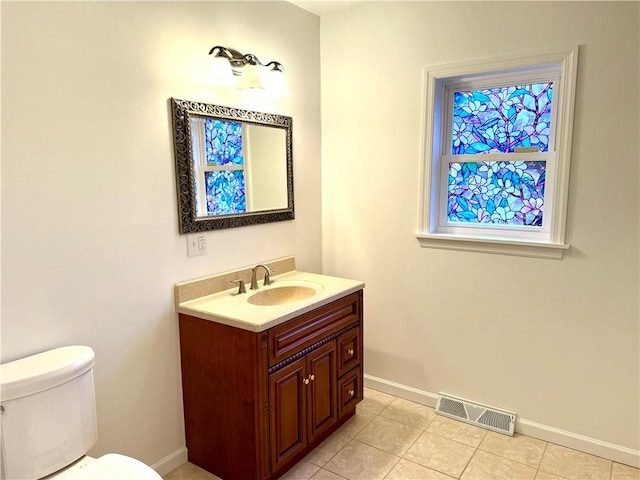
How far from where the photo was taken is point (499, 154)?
2396 millimetres

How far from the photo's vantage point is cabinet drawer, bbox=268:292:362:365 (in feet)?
6.21

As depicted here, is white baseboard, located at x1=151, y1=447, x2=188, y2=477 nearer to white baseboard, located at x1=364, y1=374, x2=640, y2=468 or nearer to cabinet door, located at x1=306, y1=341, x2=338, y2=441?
cabinet door, located at x1=306, y1=341, x2=338, y2=441

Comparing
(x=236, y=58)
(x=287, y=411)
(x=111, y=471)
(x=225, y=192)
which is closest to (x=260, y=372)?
(x=287, y=411)

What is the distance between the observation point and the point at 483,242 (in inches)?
93.7

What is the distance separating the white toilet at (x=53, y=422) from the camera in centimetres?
137

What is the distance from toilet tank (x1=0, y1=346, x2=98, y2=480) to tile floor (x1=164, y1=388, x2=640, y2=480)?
28.8 inches

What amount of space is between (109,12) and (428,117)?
164cm

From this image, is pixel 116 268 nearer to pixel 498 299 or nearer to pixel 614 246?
pixel 498 299

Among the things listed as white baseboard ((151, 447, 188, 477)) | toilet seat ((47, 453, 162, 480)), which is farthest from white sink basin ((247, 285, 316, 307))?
toilet seat ((47, 453, 162, 480))

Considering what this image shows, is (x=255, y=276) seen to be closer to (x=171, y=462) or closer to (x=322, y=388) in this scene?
(x=322, y=388)

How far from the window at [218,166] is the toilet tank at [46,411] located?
0.88 m

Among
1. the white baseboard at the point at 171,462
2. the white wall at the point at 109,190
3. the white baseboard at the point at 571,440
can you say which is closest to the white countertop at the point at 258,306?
the white wall at the point at 109,190

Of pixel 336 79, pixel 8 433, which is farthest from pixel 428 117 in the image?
pixel 8 433

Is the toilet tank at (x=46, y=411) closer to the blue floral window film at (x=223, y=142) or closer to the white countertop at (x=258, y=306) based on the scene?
the white countertop at (x=258, y=306)
